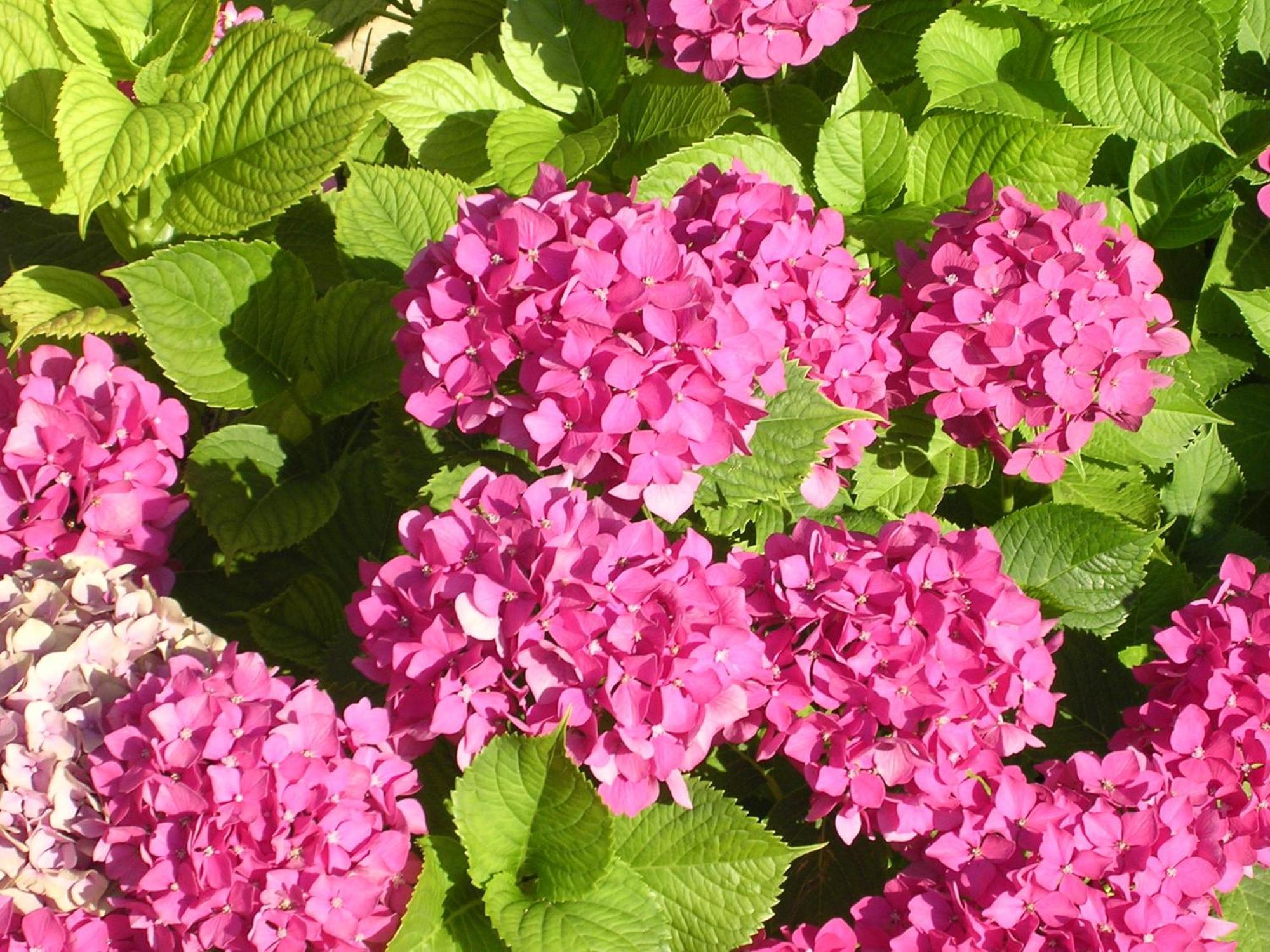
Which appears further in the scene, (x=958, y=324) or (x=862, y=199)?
(x=862, y=199)

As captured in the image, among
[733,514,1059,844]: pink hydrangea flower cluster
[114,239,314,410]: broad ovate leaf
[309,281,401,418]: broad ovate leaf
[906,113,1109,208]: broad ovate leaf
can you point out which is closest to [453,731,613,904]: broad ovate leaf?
[733,514,1059,844]: pink hydrangea flower cluster

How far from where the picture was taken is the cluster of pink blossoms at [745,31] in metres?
2.01

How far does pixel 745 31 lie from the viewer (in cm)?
204

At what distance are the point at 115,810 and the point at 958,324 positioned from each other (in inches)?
47.0

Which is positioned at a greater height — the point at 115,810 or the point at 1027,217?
the point at 1027,217

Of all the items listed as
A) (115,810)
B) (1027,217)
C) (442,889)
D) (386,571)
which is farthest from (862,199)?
(115,810)

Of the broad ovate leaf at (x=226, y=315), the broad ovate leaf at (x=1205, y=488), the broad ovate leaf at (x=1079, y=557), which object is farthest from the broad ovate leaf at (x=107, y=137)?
the broad ovate leaf at (x=1205, y=488)

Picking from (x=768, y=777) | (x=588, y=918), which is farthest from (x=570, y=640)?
(x=768, y=777)

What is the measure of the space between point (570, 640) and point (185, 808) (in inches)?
16.6

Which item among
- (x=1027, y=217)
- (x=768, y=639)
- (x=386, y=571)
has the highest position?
(x=1027, y=217)

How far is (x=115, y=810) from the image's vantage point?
135cm

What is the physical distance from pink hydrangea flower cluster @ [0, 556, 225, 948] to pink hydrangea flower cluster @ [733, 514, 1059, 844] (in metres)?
0.69

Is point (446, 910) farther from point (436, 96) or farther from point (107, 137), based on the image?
point (436, 96)

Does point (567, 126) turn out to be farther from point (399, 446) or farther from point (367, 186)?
point (399, 446)
